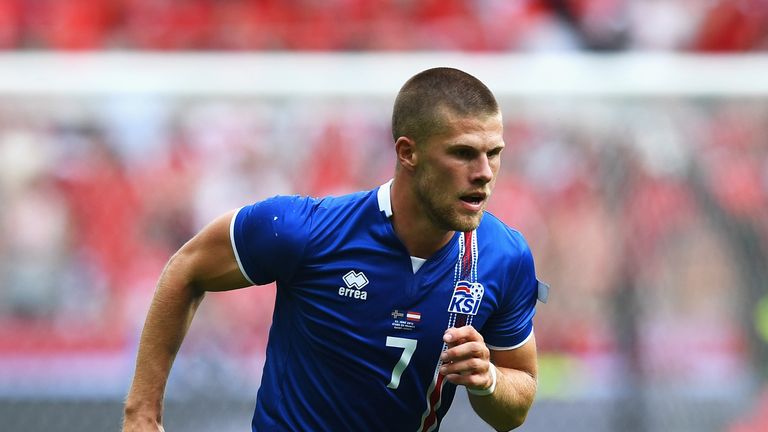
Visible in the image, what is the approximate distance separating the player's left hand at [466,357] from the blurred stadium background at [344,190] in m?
3.64

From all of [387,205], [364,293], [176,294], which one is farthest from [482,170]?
[176,294]

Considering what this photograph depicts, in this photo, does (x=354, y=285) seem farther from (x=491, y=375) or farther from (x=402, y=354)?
(x=491, y=375)

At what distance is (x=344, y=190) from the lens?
746 cm

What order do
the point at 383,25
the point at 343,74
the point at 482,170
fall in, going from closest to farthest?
the point at 482,170 < the point at 343,74 < the point at 383,25

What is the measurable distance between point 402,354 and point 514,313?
1.42 ft

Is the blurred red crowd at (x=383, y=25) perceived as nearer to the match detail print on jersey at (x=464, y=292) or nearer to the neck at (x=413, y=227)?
the neck at (x=413, y=227)

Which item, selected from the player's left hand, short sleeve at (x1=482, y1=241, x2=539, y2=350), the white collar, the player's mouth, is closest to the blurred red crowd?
the white collar

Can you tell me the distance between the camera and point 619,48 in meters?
8.10

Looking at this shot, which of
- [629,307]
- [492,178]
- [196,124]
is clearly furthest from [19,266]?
[492,178]

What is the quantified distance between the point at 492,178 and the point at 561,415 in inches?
162

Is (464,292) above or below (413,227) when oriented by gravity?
below

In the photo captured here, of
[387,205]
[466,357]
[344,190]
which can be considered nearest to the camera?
[466,357]

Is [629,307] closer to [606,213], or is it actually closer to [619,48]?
[606,213]

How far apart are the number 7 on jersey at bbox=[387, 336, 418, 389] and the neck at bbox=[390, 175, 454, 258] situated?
29 cm
